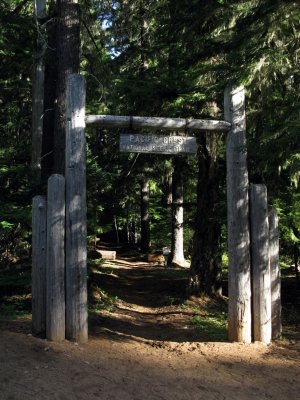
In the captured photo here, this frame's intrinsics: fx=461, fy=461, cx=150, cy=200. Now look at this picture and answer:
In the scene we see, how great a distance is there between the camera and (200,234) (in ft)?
39.6

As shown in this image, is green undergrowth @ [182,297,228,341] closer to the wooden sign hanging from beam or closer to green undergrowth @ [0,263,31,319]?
A: the wooden sign hanging from beam

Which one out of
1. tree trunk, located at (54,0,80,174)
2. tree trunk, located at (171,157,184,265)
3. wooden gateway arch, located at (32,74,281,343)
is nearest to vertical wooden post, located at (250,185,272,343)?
wooden gateway arch, located at (32,74,281,343)

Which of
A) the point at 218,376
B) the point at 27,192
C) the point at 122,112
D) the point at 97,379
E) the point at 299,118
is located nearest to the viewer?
the point at 97,379

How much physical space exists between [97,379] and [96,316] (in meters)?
3.96

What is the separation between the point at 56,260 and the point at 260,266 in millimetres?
3166

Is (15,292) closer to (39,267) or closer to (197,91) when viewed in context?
(39,267)

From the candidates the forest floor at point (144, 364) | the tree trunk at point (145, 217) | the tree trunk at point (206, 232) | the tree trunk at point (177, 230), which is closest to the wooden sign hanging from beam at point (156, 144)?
the forest floor at point (144, 364)

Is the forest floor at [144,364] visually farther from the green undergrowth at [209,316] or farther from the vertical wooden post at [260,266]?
the vertical wooden post at [260,266]

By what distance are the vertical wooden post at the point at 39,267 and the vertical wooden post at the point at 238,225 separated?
9.44 ft

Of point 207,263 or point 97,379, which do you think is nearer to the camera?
point 97,379

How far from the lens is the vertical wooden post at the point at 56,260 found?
22.1 feet

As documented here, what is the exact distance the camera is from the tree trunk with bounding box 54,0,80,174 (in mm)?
10883

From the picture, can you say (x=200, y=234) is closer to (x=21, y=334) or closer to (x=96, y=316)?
(x=96, y=316)

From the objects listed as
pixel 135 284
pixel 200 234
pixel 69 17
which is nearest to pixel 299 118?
pixel 200 234
